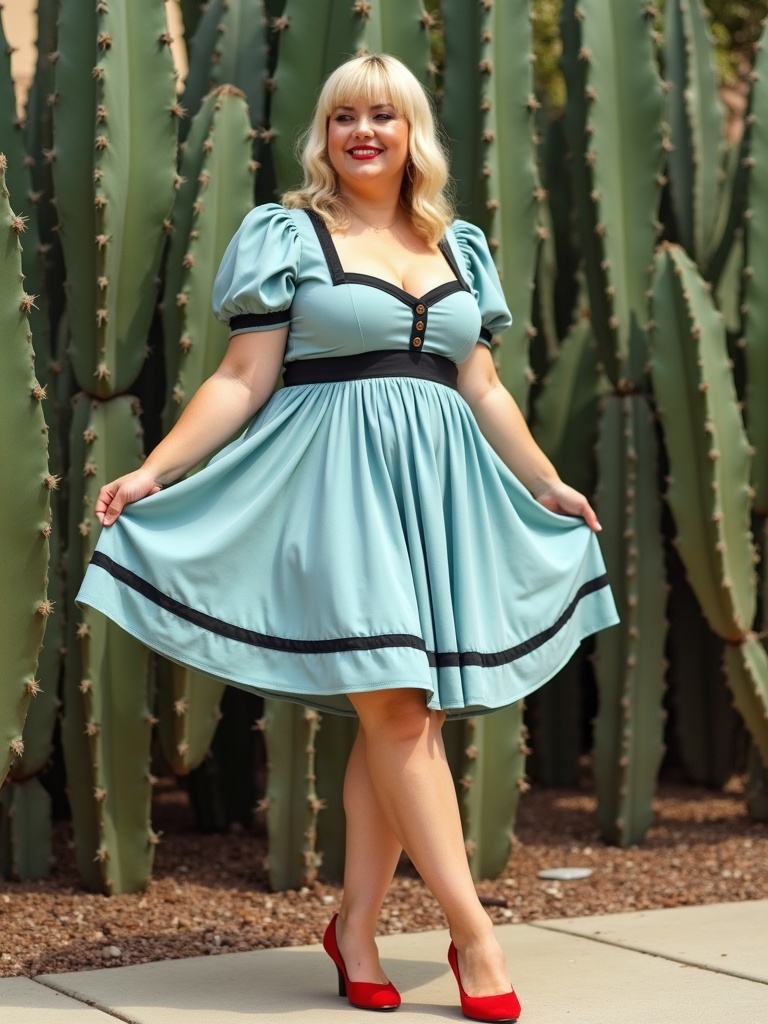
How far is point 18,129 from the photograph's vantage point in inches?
159

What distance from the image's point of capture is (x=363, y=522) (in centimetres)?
299

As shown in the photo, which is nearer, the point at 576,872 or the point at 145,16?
the point at 145,16

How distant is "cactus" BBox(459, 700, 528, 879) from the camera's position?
4375mm

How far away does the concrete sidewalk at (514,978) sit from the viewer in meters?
3.01

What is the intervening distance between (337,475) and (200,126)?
1.65m

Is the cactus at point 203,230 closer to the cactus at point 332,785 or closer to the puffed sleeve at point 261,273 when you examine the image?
the puffed sleeve at point 261,273

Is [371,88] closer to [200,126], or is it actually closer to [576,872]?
Answer: [200,126]

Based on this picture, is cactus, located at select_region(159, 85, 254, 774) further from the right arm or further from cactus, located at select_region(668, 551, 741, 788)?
cactus, located at select_region(668, 551, 741, 788)

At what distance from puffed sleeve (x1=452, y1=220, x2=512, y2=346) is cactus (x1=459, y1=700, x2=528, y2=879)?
137cm

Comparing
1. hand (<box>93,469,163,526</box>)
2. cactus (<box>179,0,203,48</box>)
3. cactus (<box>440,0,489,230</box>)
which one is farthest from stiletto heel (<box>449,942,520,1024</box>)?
cactus (<box>179,0,203,48</box>)

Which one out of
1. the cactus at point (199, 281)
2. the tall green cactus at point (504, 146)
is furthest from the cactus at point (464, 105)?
the cactus at point (199, 281)

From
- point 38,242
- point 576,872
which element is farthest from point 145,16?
point 576,872

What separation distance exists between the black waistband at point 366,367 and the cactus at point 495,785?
1522 mm

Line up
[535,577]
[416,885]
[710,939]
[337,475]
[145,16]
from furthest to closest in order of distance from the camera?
[416,885]
[145,16]
[710,939]
[535,577]
[337,475]
